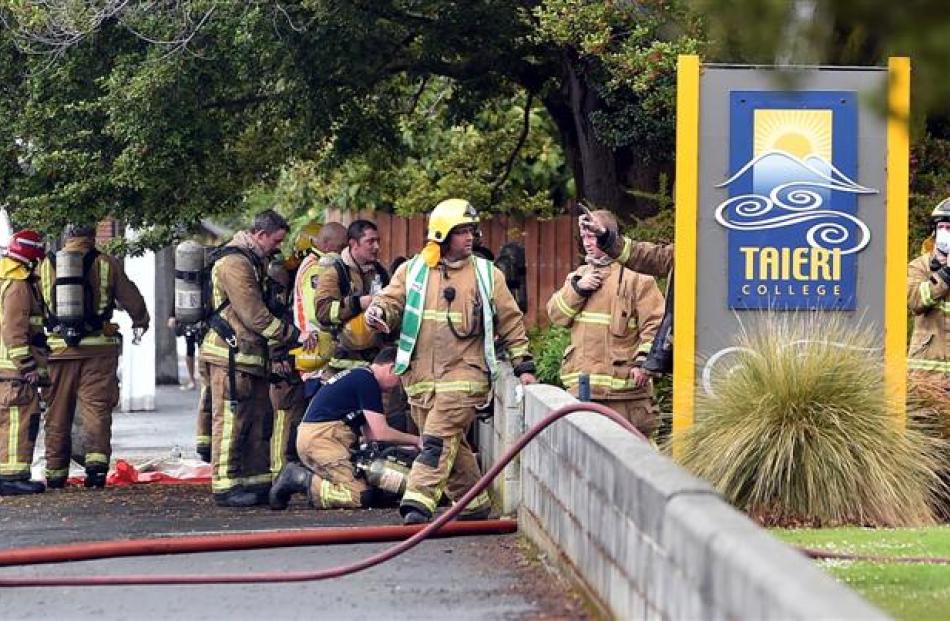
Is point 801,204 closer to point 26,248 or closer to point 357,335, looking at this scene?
point 357,335

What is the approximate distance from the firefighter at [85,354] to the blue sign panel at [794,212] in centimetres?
596

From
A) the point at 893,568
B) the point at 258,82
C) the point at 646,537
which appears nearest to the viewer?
the point at 646,537

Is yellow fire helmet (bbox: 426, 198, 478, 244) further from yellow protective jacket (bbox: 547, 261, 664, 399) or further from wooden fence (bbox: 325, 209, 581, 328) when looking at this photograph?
wooden fence (bbox: 325, 209, 581, 328)

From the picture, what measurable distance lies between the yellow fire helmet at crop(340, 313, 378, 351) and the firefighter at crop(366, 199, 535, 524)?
1647mm

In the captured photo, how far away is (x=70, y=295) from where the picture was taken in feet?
46.8

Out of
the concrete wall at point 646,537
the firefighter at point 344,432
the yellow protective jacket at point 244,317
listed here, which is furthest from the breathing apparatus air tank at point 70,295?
the concrete wall at point 646,537

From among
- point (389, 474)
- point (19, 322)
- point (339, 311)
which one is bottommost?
point (389, 474)

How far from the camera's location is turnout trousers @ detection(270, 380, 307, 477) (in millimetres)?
13414

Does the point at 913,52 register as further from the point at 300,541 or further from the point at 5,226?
the point at 5,226

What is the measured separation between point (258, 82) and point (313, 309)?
2.75 meters

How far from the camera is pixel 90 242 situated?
14680mm

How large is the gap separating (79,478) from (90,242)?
6.97 feet

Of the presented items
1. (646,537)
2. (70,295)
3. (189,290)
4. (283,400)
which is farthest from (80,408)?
(646,537)

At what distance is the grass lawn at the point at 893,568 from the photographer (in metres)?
7.18
